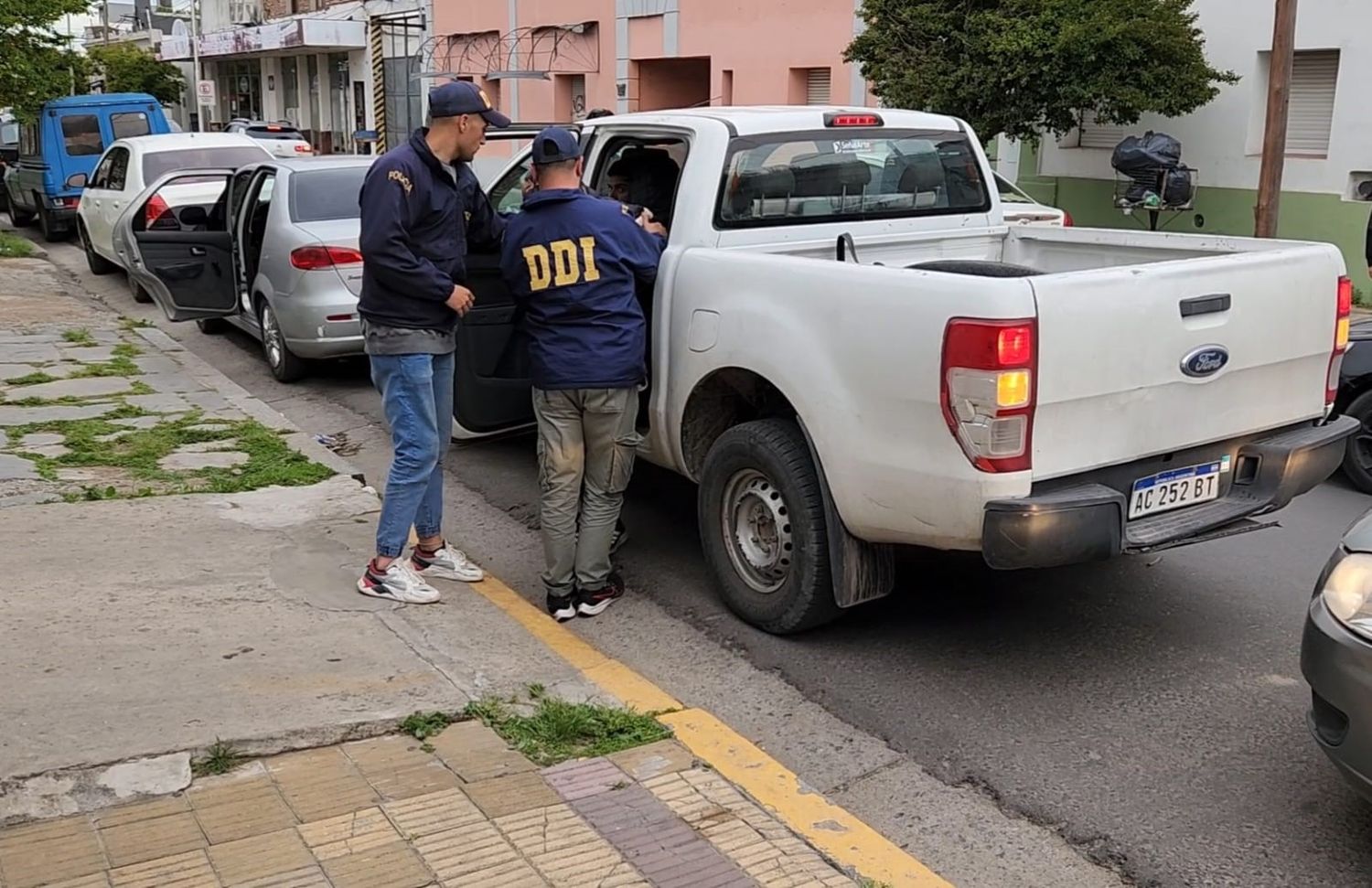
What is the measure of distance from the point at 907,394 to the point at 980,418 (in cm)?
27

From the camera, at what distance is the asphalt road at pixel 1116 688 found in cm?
375

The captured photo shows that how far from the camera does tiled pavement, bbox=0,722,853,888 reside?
3316 millimetres

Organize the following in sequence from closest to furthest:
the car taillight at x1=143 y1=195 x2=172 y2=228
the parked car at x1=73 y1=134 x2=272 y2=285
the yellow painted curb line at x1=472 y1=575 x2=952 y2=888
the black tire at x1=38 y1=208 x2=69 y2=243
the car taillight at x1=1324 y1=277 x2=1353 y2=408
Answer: the yellow painted curb line at x1=472 y1=575 x2=952 y2=888 → the car taillight at x1=1324 y1=277 x2=1353 y2=408 → the car taillight at x1=143 y1=195 x2=172 y2=228 → the parked car at x1=73 y1=134 x2=272 y2=285 → the black tire at x1=38 y1=208 x2=69 y2=243

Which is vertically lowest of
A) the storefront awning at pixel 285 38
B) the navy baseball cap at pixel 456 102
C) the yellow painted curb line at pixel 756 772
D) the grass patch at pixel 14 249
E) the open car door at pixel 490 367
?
the yellow painted curb line at pixel 756 772

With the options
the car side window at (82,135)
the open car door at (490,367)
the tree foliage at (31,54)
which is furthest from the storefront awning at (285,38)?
the open car door at (490,367)

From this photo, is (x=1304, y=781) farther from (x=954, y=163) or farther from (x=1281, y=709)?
(x=954, y=163)

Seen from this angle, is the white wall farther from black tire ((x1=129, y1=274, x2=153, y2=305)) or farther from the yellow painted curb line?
the yellow painted curb line

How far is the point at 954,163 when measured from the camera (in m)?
6.30

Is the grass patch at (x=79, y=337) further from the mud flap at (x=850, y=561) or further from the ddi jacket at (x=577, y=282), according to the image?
the mud flap at (x=850, y=561)

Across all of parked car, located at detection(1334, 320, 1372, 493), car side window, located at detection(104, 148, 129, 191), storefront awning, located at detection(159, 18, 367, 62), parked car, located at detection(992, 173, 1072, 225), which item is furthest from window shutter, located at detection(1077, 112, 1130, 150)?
storefront awning, located at detection(159, 18, 367, 62)

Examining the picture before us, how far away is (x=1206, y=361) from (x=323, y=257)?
21.1 ft

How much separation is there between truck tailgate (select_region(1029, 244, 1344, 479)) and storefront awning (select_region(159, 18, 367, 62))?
36.1 metres

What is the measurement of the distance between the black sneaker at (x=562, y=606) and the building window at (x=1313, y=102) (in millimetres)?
11333

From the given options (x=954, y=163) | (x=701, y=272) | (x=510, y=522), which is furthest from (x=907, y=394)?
(x=510, y=522)
